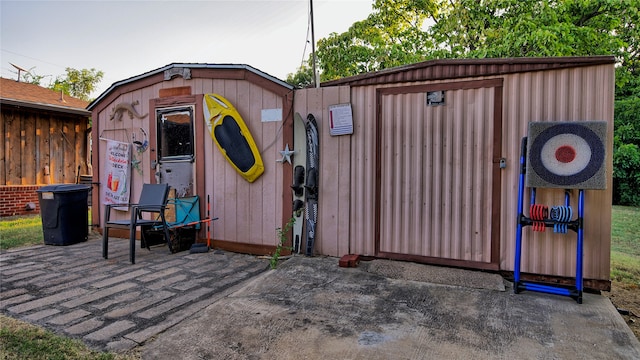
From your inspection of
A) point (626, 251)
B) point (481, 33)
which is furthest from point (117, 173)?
point (481, 33)

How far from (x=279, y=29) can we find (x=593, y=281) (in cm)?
628

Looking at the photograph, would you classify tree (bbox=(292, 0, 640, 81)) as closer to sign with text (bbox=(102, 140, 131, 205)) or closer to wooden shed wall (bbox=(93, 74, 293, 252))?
wooden shed wall (bbox=(93, 74, 293, 252))

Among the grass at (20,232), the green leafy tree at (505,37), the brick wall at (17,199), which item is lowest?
the grass at (20,232)

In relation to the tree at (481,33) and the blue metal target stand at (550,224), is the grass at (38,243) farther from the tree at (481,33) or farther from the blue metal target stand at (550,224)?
the tree at (481,33)

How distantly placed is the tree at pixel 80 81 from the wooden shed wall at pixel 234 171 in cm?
2635

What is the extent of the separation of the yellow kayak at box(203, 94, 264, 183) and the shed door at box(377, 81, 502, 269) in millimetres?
1627

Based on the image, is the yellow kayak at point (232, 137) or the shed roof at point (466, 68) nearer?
the shed roof at point (466, 68)

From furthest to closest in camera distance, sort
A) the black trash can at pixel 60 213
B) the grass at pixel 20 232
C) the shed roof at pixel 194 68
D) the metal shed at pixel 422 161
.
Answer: the grass at pixel 20 232 → the black trash can at pixel 60 213 → the shed roof at pixel 194 68 → the metal shed at pixel 422 161

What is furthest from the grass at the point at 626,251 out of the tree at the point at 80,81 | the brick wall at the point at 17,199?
the tree at the point at 80,81

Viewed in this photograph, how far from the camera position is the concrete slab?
2.02 meters

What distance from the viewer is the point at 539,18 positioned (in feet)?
24.1

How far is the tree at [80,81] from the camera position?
25.6 metres

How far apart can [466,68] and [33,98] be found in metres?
Result: 10.0

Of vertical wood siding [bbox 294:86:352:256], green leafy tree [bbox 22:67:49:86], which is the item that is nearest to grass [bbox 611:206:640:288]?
vertical wood siding [bbox 294:86:352:256]
